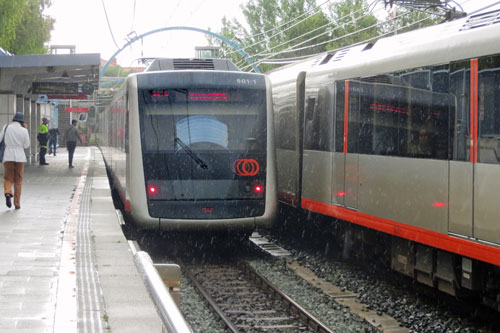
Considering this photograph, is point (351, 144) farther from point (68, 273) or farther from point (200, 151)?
point (68, 273)

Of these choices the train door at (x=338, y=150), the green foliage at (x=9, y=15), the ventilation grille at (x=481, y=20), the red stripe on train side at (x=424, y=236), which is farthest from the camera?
the green foliage at (x=9, y=15)

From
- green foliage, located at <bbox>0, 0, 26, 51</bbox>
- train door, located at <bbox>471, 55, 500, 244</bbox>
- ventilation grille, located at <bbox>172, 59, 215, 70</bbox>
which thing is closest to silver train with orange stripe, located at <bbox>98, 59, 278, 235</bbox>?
→ ventilation grille, located at <bbox>172, 59, 215, 70</bbox>

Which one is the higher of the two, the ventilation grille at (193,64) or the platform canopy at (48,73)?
the platform canopy at (48,73)

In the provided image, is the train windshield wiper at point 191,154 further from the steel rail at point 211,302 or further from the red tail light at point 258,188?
the steel rail at point 211,302

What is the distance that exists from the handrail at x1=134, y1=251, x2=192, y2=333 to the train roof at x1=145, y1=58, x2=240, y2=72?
763cm

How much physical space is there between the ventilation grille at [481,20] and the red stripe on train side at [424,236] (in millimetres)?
2042

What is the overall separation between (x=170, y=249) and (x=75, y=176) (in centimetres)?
1087

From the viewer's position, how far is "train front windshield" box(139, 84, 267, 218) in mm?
11391

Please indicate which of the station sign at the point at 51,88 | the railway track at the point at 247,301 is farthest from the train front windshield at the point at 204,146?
the station sign at the point at 51,88

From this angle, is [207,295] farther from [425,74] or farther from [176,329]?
[176,329]

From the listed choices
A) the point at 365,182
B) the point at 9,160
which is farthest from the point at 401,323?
the point at 9,160

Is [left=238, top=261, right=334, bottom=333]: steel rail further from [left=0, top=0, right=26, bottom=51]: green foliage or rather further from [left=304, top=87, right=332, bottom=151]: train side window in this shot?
[left=0, top=0, right=26, bottom=51]: green foliage

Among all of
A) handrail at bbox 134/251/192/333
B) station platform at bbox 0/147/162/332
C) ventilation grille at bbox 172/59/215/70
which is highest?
ventilation grille at bbox 172/59/215/70

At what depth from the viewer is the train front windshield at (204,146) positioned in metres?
11.4
